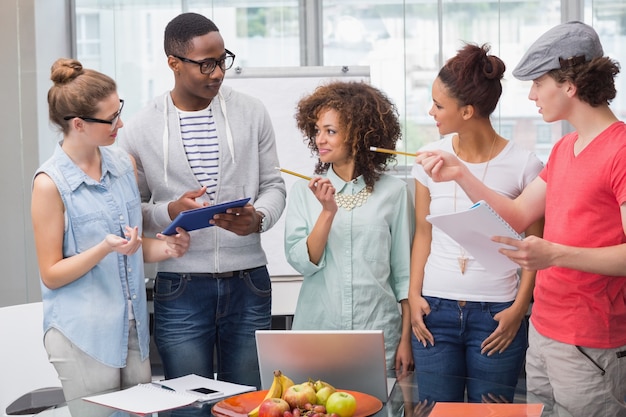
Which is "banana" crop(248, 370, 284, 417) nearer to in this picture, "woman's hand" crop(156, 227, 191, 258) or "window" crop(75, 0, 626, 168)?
"woman's hand" crop(156, 227, 191, 258)

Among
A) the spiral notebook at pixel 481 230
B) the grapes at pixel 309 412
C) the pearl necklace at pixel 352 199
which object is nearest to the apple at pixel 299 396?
the grapes at pixel 309 412

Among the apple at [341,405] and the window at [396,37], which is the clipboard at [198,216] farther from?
the window at [396,37]

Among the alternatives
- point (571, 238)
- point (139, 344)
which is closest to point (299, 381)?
point (139, 344)

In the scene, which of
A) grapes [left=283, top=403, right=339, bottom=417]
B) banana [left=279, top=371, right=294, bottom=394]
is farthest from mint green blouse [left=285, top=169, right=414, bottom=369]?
grapes [left=283, top=403, right=339, bottom=417]

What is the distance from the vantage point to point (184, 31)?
2504 mm

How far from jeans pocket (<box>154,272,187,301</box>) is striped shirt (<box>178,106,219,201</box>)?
0.27 m

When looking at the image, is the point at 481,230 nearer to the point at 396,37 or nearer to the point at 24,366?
the point at 24,366

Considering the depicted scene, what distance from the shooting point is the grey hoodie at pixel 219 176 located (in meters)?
2.51

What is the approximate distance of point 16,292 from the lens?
3910 mm

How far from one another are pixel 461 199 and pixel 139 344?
1.01m

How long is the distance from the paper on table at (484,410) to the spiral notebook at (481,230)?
39 cm

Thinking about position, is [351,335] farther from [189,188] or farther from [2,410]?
[2,410]

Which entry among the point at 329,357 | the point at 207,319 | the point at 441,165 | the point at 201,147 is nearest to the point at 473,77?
the point at 441,165

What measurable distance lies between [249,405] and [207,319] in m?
0.65
